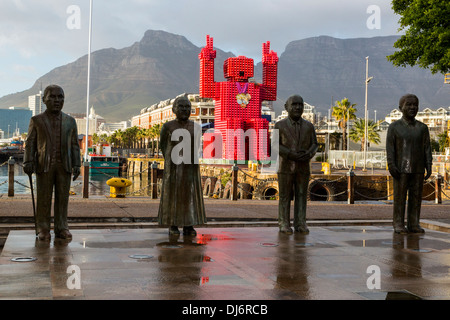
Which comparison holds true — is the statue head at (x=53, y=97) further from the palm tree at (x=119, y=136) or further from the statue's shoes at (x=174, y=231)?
the palm tree at (x=119, y=136)

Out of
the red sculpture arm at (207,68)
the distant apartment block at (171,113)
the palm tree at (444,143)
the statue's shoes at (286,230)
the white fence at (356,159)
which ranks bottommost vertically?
the statue's shoes at (286,230)

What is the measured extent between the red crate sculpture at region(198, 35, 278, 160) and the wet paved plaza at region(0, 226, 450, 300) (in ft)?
113

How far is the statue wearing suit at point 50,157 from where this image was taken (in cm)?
693

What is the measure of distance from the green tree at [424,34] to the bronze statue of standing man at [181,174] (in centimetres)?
1353

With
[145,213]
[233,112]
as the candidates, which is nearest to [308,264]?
[145,213]

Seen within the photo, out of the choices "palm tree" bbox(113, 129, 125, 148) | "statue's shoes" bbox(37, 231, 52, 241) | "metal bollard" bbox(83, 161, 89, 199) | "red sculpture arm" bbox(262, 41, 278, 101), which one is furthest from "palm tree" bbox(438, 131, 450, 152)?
"palm tree" bbox(113, 129, 125, 148)

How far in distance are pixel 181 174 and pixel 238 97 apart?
35.6 m

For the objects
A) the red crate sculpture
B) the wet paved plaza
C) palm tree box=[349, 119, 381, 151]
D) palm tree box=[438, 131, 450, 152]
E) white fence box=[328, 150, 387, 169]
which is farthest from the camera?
palm tree box=[349, 119, 381, 151]

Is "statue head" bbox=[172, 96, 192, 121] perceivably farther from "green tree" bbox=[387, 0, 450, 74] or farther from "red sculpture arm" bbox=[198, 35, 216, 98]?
"red sculpture arm" bbox=[198, 35, 216, 98]

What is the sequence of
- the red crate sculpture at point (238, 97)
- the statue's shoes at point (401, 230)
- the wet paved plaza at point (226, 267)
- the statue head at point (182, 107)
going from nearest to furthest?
1. the wet paved plaza at point (226, 267)
2. the statue head at point (182, 107)
3. the statue's shoes at point (401, 230)
4. the red crate sculpture at point (238, 97)

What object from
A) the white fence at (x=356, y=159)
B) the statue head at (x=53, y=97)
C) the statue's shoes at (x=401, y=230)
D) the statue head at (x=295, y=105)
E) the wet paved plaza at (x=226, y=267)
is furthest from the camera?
the white fence at (x=356, y=159)

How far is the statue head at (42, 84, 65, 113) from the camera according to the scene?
22.6 ft

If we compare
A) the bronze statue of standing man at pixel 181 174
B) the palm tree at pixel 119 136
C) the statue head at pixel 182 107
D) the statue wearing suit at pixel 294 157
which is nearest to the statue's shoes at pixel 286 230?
the statue wearing suit at pixel 294 157

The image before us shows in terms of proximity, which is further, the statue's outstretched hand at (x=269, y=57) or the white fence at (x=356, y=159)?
the white fence at (x=356, y=159)
